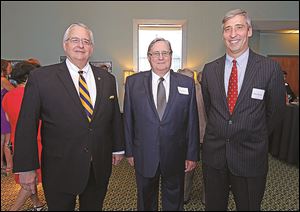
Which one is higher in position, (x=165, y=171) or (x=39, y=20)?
(x=39, y=20)

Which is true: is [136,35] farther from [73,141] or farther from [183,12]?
[73,141]

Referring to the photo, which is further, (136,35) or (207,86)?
(136,35)

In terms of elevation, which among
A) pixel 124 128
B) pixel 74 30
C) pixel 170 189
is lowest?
pixel 170 189

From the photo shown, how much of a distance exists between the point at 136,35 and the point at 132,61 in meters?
0.52

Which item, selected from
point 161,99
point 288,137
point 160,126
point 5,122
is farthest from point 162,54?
point 5,122

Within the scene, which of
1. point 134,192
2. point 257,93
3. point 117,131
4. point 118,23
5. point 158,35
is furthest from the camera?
point 158,35

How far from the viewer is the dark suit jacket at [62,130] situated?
119cm

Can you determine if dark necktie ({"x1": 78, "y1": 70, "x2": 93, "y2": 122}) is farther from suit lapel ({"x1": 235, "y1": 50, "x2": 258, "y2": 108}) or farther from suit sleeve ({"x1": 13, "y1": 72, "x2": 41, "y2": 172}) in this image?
suit lapel ({"x1": 235, "y1": 50, "x2": 258, "y2": 108})

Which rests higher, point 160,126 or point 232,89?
point 232,89

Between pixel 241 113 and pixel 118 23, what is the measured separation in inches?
170

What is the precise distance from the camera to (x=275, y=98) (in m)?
1.29

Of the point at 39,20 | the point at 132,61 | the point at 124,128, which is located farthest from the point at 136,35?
the point at 124,128

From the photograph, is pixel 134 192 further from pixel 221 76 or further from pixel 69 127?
pixel 221 76

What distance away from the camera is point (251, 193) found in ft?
4.31
